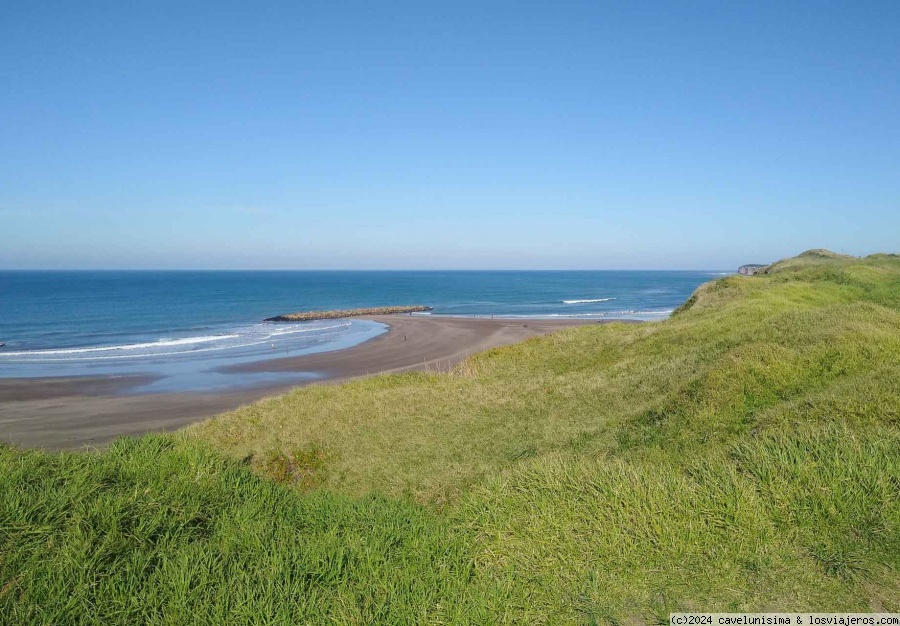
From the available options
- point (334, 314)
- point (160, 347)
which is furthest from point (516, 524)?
point (334, 314)

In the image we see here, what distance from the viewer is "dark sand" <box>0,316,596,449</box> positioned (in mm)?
22844

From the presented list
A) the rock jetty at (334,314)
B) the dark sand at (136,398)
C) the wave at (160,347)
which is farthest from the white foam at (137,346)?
the rock jetty at (334,314)

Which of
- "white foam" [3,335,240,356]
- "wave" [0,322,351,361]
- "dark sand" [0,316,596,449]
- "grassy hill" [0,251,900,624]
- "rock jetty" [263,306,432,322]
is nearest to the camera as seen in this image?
"grassy hill" [0,251,900,624]

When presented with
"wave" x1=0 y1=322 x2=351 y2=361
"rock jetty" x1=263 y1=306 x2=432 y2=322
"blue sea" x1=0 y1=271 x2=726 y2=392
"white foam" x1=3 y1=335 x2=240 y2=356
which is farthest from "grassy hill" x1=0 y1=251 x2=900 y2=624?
"rock jetty" x1=263 y1=306 x2=432 y2=322

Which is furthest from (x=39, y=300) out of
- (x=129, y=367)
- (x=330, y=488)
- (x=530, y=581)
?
(x=530, y=581)

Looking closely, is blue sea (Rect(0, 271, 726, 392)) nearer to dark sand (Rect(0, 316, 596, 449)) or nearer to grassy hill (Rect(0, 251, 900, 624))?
dark sand (Rect(0, 316, 596, 449))

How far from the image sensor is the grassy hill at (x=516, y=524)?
5.40 m

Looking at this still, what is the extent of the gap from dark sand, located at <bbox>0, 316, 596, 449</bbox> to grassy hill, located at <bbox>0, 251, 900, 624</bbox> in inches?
583

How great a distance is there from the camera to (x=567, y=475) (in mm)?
7957

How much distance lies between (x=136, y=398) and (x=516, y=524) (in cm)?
2647

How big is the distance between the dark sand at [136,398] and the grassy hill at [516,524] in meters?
14.8

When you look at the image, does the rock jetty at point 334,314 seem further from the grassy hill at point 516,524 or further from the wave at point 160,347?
the grassy hill at point 516,524

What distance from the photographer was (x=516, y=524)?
715cm

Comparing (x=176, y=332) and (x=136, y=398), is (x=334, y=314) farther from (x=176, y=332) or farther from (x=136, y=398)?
(x=136, y=398)
